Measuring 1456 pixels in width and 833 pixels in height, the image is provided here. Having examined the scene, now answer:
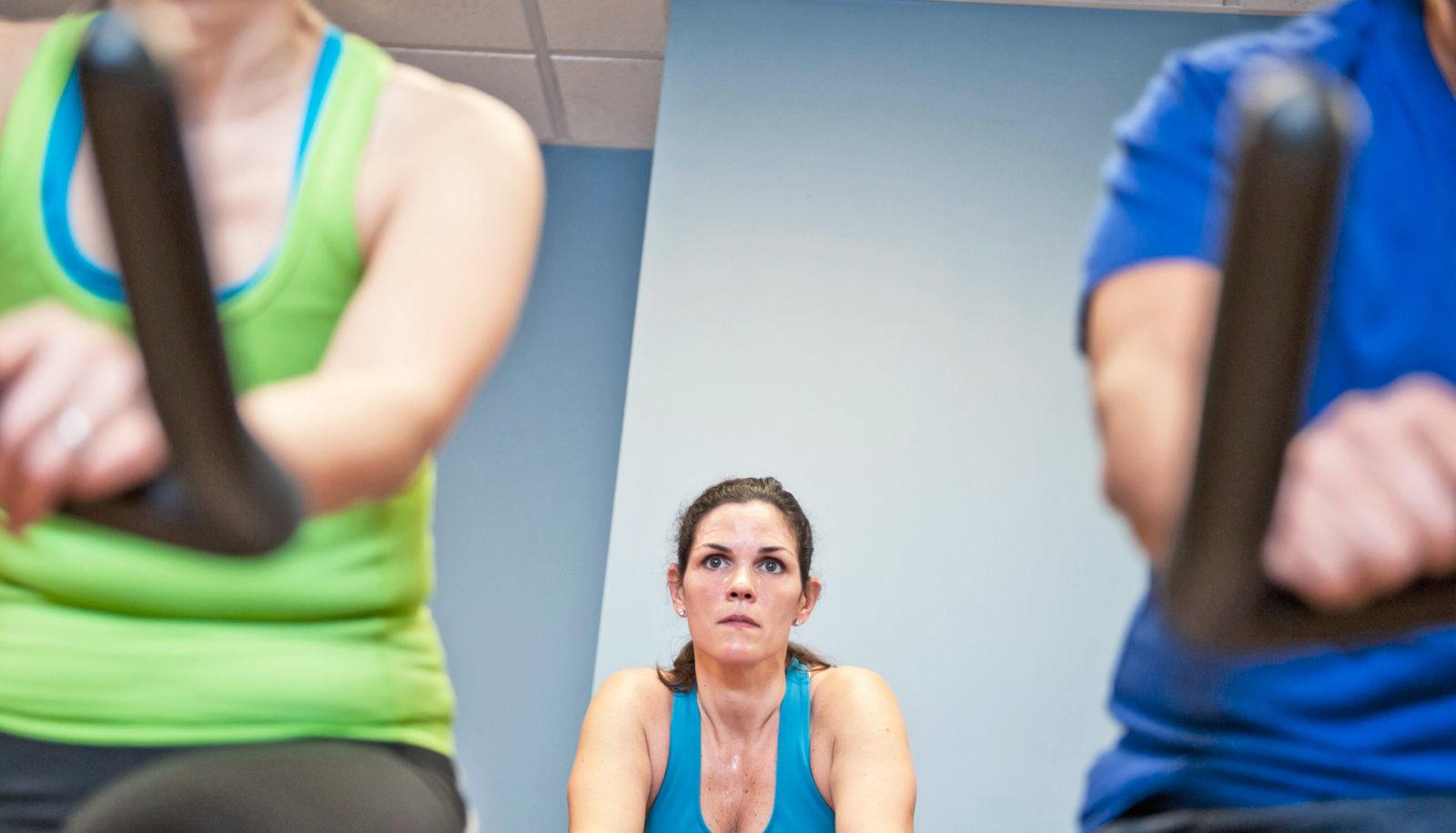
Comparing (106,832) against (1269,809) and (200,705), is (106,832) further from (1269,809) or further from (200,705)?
(1269,809)

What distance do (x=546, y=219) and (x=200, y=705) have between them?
3232 millimetres

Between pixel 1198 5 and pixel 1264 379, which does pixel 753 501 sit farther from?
pixel 1264 379

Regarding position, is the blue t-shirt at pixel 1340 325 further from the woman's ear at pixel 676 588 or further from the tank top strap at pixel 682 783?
the woman's ear at pixel 676 588

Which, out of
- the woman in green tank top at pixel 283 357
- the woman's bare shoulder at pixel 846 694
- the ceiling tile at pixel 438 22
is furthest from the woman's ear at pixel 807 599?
the woman in green tank top at pixel 283 357

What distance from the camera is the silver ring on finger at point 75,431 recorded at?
325 millimetres

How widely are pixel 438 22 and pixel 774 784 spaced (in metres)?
1.97

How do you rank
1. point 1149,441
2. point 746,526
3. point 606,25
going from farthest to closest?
point 606,25 < point 746,526 < point 1149,441

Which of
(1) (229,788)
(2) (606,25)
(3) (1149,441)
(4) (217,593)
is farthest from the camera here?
(2) (606,25)

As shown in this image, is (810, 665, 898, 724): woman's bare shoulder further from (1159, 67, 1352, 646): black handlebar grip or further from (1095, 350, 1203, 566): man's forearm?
(1159, 67, 1352, 646): black handlebar grip

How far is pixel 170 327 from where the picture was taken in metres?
0.31

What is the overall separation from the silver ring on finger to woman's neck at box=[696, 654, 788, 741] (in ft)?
6.04

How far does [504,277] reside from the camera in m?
0.59

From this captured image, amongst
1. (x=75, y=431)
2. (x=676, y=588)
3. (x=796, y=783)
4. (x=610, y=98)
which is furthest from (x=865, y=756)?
(x=610, y=98)

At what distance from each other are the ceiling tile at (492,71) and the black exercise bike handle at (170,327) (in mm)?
3145
